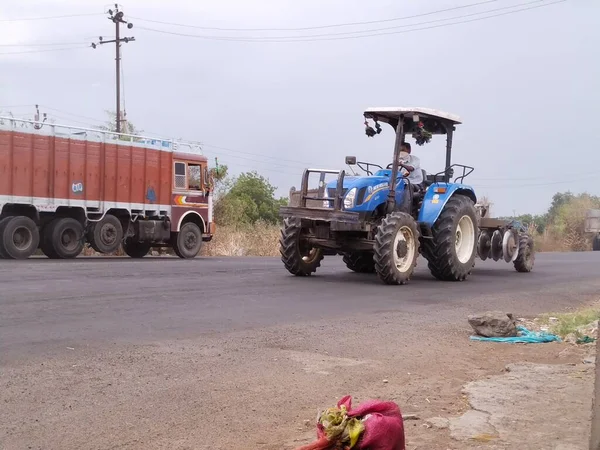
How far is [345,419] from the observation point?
12.4 feet

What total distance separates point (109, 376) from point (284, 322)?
3.07 m

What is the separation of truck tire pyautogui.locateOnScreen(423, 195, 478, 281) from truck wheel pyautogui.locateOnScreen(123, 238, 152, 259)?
11640 millimetres

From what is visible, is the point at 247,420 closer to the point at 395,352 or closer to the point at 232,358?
the point at 232,358

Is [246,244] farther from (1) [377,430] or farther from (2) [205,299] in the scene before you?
(1) [377,430]

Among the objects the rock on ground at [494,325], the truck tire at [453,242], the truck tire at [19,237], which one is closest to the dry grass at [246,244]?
the truck tire at [19,237]

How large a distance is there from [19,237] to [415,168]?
11.2 metres

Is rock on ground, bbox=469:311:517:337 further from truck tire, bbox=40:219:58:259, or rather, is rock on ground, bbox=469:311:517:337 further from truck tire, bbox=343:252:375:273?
truck tire, bbox=40:219:58:259

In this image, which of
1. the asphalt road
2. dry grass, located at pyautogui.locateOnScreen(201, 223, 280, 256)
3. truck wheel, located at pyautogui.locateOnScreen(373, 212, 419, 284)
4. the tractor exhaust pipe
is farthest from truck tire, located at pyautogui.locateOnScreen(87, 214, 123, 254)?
truck wheel, located at pyautogui.locateOnScreen(373, 212, 419, 284)

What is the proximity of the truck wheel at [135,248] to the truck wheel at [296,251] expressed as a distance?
10342mm

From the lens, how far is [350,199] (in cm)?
1263

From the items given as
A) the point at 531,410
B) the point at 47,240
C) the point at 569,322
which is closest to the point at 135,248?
the point at 47,240

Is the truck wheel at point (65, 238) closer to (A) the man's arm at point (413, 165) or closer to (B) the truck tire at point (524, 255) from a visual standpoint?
(A) the man's arm at point (413, 165)

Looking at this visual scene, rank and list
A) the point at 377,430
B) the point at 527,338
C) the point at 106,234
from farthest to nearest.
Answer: the point at 106,234 → the point at 527,338 → the point at 377,430

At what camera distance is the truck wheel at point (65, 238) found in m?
20.2
